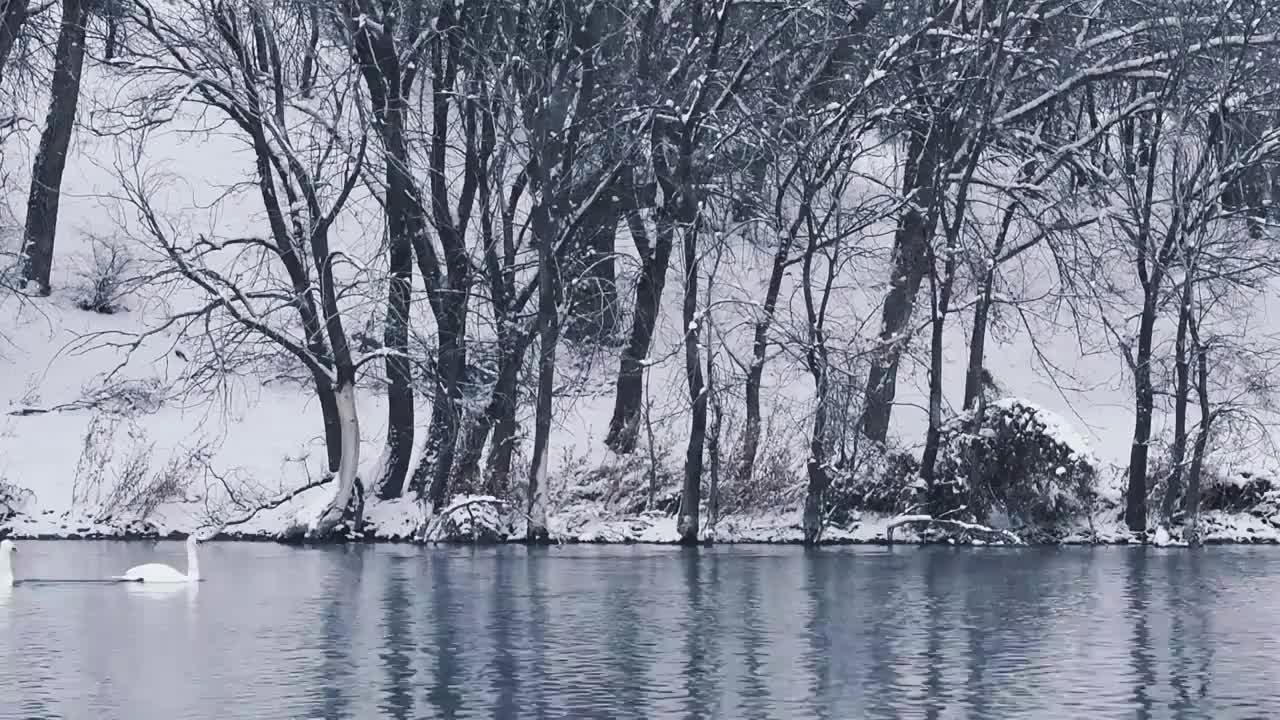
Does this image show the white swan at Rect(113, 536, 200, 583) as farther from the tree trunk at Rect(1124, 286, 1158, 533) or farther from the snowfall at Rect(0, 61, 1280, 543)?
the tree trunk at Rect(1124, 286, 1158, 533)

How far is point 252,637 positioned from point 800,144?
622 inches

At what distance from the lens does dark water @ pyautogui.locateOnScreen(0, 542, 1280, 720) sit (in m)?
14.2

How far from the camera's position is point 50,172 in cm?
3884

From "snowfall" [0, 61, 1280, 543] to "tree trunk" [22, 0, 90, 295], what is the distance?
61cm

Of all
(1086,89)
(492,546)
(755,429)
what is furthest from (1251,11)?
(492,546)

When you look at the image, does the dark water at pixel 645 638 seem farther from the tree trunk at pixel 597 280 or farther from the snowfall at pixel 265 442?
the tree trunk at pixel 597 280

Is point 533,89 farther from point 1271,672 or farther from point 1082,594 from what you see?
point 1271,672

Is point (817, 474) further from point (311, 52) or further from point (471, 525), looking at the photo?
point (311, 52)

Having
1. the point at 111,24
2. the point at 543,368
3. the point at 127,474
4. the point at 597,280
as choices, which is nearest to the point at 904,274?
the point at 597,280

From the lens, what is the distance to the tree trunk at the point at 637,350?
33.0 meters

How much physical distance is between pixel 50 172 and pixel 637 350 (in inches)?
533

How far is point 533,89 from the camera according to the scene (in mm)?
30672

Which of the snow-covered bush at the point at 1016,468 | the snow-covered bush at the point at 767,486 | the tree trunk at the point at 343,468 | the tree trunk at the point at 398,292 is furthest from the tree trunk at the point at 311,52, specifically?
the snow-covered bush at the point at 1016,468

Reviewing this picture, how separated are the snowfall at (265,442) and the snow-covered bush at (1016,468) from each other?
1.40 feet
